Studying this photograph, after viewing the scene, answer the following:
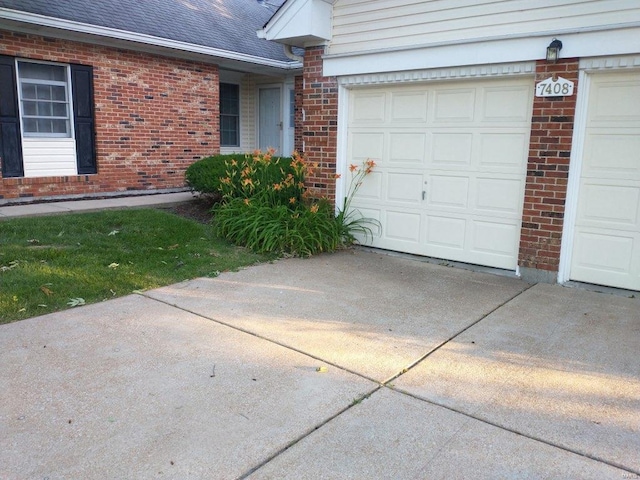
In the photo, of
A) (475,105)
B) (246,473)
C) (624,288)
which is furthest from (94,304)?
(624,288)

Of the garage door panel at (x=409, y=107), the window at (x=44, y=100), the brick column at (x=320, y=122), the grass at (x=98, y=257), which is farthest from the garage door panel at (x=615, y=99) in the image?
the window at (x=44, y=100)

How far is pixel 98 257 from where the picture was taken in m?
6.30

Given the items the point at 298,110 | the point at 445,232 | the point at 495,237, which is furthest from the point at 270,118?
the point at 495,237

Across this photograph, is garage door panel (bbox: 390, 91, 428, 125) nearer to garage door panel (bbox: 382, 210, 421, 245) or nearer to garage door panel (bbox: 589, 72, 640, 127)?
garage door panel (bbox: 382, 210, 421, 245)

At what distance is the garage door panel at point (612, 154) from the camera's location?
17.7ft

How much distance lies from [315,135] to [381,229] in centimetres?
173

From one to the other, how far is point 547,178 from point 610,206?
69cm

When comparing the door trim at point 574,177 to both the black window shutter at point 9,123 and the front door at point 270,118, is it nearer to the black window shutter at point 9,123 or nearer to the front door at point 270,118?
the black window shutter at point 9,123

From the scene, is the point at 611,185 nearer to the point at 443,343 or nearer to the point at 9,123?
the point at 443,343

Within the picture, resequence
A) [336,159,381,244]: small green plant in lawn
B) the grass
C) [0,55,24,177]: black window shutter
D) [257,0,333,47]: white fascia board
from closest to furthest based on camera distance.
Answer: the grass, [257,0,333,47]: white fascia board, [336,159,381,244]: small green plant in lawn, [0,55,24,177]: black window shutter

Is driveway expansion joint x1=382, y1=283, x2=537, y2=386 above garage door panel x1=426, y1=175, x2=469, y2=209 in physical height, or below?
below

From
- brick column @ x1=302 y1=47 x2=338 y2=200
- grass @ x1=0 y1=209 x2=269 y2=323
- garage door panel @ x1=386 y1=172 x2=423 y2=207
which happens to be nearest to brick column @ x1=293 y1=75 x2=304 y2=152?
brick column @ x1=302 y1=47 x2=338 y2=200

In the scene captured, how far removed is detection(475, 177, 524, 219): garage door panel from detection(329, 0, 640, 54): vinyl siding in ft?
5.34

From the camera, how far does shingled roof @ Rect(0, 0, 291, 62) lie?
31.3 feet
